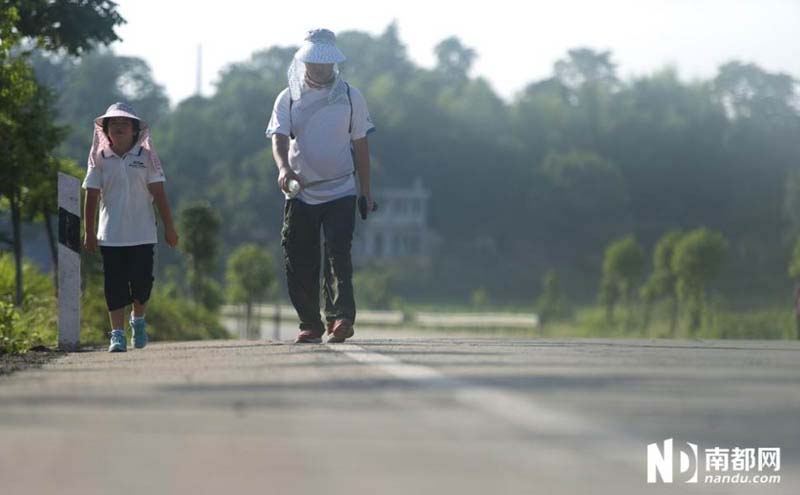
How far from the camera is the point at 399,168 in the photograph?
129m

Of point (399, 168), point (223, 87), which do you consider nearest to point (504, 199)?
point (399, 168)

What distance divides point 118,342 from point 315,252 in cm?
136

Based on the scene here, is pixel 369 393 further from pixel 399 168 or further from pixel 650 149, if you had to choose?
pixel 650 149

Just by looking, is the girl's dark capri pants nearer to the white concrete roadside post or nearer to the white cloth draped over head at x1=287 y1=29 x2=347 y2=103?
the white concrete roadside post

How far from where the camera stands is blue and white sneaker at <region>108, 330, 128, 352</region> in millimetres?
10484

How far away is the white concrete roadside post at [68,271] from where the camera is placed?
1129 cm

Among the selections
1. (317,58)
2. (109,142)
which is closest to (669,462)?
(317,58)

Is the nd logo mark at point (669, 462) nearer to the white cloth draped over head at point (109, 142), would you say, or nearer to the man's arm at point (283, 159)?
the man's arm at point (283, 159)

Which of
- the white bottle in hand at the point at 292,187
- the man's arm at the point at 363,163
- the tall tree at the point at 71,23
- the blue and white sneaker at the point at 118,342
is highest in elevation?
the tall tree at the point at 71,23

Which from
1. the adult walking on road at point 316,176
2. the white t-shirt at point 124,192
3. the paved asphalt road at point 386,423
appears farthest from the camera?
the adult walking on road at point 316,176

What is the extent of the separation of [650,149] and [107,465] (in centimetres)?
14210

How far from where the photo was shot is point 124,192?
10609mm

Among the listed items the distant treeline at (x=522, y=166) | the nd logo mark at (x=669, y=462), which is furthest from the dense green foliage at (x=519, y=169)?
the nd logo mark at (x=669, y=462)

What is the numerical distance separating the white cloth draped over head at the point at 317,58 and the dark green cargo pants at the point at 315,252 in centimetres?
68
